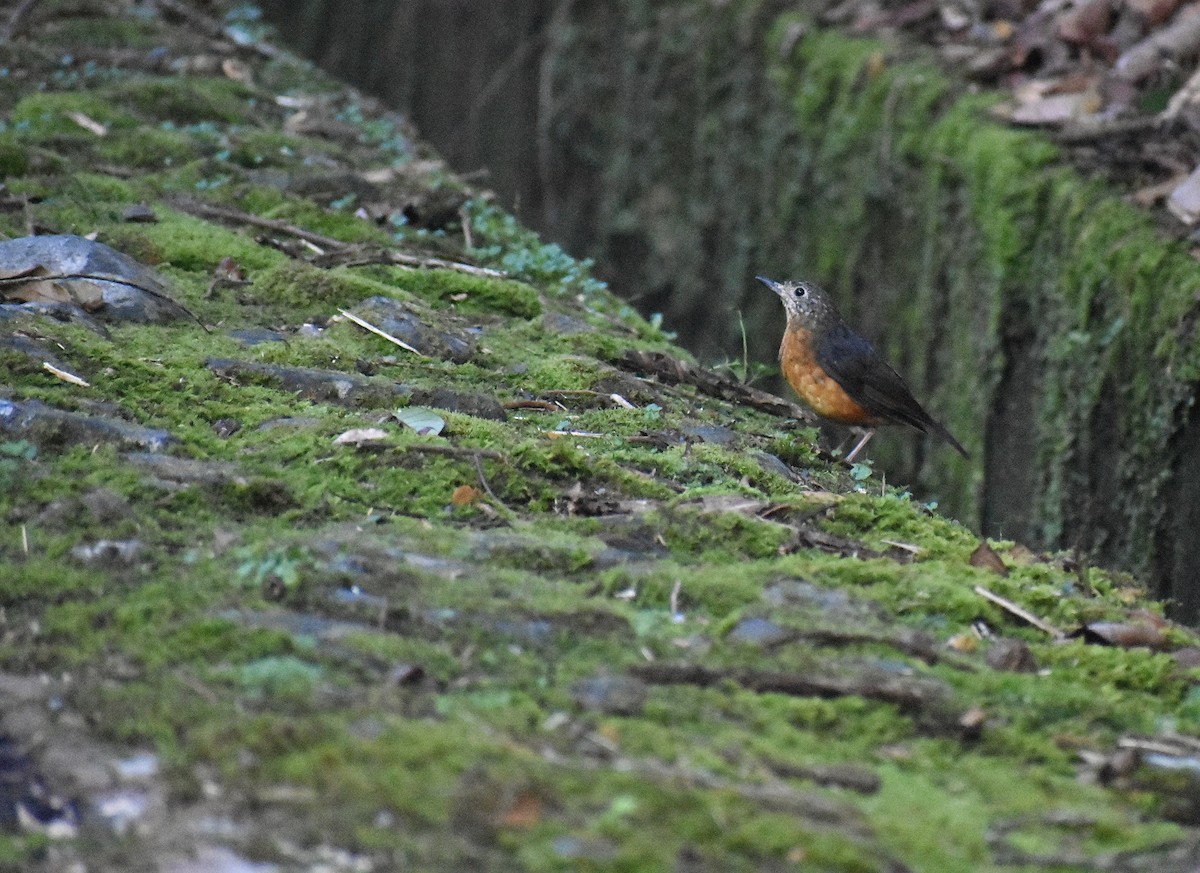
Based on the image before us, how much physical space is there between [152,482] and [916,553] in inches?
65.0

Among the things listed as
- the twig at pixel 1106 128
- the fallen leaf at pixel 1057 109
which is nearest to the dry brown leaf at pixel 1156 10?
the fallen leaf at pixel 1057 109

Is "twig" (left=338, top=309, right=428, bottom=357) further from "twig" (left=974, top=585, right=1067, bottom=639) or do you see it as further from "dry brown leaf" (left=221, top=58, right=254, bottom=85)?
"dry brown leaf" (left=221, top=58, right=254, bottom=85)

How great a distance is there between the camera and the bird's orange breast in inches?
227

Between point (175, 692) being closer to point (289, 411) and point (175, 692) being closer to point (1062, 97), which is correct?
point (289, 411)

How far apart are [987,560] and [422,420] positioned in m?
1.36

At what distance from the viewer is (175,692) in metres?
2.23

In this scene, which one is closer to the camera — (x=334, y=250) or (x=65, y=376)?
(x=65, y=376)

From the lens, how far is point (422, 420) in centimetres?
357

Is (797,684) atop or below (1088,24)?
below

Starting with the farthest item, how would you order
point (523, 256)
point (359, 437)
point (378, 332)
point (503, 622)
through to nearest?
point (523, 256)
point (378, 332)
point (359, 437)
point (503, 622)

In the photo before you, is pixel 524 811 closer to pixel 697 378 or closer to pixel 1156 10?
pixel 697 378

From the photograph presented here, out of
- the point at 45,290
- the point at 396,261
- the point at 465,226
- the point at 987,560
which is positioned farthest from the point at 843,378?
the point at 45,290

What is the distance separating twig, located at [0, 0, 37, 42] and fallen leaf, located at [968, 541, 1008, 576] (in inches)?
230

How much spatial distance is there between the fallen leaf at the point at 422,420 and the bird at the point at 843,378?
251 centimetres
